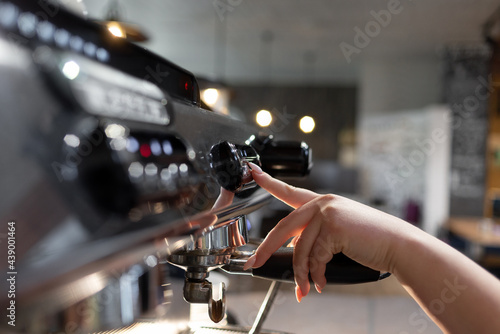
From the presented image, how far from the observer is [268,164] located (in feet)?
1.69

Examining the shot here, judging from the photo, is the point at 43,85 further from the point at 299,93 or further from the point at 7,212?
the point at 299,93

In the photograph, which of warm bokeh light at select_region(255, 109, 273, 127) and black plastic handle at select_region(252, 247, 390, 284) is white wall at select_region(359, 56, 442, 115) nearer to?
warm bokeh light at select_region(255, 109, 273, 127)

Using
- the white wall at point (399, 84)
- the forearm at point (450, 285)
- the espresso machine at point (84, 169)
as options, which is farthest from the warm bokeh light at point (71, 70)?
the white wall at point (399, 84)

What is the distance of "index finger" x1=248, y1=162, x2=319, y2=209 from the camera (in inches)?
17.3

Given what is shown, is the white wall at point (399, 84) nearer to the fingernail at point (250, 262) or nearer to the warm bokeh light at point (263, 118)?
the warm bokeh light at point (263, 118)

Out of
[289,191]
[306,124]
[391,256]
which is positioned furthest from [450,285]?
[306,124]

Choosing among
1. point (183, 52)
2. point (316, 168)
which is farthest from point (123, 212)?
point (316, 168)

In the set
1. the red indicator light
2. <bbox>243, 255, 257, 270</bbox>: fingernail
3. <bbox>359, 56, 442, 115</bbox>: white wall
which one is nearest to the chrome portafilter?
<bbox>243, 255, 257, 270</bbox>: fingernail

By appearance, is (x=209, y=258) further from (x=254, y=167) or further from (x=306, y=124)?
(x=306, y=124)

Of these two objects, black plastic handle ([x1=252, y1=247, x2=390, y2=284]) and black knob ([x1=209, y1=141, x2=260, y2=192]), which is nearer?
black knob ([x1=209, y1=141, x2=260, y2=192])

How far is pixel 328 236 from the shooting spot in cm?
45

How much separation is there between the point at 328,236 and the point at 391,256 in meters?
0.08

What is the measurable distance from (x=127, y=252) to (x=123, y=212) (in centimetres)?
2

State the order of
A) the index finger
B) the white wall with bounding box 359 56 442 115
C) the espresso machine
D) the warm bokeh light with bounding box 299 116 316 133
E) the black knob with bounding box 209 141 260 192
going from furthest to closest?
the white wall with bounding box 359 56 442 115 → the warm bokeh light with bounding box 299 116 316 133 → the index finger → the black knob with bounding box 209 141 260 192 → the espresso machine
